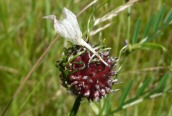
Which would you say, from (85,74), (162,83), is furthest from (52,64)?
(85,74)

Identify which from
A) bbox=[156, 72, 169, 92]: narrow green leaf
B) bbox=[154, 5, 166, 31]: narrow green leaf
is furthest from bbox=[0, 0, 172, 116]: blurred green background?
bbox=[154, 5, 166, 31]: narrow green leaf

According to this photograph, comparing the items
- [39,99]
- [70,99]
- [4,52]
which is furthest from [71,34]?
[4,52]

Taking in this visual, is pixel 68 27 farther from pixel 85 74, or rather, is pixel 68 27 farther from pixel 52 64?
pixel 52 64

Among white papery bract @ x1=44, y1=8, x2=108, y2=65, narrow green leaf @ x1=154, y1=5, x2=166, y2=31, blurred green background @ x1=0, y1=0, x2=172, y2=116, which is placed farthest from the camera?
blurred green background @ x1=0, y1=0, x2=172, y2=116

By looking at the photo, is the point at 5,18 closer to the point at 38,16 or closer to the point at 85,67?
the point at 38,16

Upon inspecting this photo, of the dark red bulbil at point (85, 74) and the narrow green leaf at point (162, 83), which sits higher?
the dark red bulbil at point (85, 74)

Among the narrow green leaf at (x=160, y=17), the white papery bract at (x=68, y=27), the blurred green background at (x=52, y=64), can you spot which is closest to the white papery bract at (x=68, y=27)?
the white papery bract at (x=68, y=27)

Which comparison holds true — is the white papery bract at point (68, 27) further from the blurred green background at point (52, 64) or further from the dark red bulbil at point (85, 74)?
the blurred green background at point (52, 64)

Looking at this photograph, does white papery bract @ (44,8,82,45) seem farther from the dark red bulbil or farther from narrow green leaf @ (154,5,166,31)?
narrow green leaf @ (154,5,166,31)

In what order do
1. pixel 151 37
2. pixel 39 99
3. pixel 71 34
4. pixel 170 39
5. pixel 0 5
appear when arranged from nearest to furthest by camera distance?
pixel 71 34 < pixel 151 37 < pixel 39 99 < pixel 0 5 < pixel 170 39
